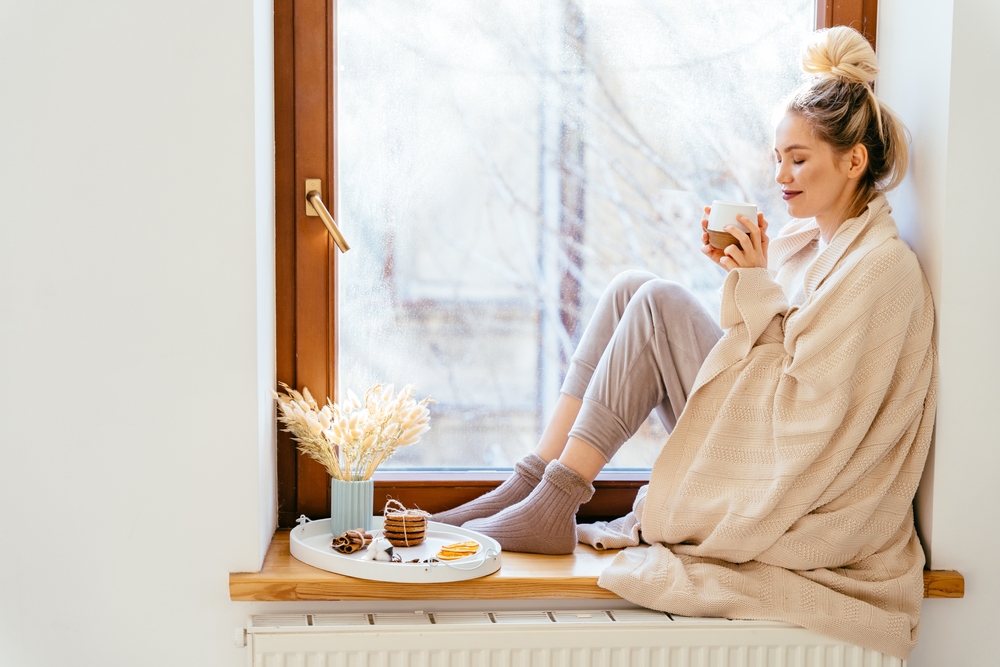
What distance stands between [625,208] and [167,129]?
0.84m

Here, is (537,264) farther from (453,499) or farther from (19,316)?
(19,316)

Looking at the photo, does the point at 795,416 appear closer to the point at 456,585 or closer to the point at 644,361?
the point at 644,361

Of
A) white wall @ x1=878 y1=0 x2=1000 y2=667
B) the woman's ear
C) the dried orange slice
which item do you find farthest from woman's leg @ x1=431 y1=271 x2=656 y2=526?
white wall @ x1=878 y1=0 x2=1000 y2=667

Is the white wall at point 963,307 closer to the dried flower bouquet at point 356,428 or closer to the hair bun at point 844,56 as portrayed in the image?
the hair bun at point 844,56

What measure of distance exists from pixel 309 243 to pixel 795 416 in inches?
35.7

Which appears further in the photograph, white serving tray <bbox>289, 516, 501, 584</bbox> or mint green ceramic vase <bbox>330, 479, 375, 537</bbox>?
mint green ceramic vase <bbox>330, 479, 375, 537</bbox>

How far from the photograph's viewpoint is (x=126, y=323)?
1.34 meters

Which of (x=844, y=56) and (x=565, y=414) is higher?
(x=844, y=56)

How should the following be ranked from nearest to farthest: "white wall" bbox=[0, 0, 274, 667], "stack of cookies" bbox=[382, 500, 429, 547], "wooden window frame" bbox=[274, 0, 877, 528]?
"white wall" bbox=[0, 0, 274, 667]
"stack of cookies" bbox=[382, 500, 429, 547]
"wooden window frame" bbox=[274, 0, 877, 528]

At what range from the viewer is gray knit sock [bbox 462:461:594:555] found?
148cm

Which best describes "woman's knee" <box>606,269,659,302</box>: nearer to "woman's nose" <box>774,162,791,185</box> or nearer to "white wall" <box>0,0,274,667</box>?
"woman's nose" <box>774,162,791,185</box>

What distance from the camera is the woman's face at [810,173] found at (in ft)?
4.83

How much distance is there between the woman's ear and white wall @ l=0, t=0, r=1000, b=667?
0.40 feet

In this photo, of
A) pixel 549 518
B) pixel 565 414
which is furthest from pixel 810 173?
pixel 549 518
